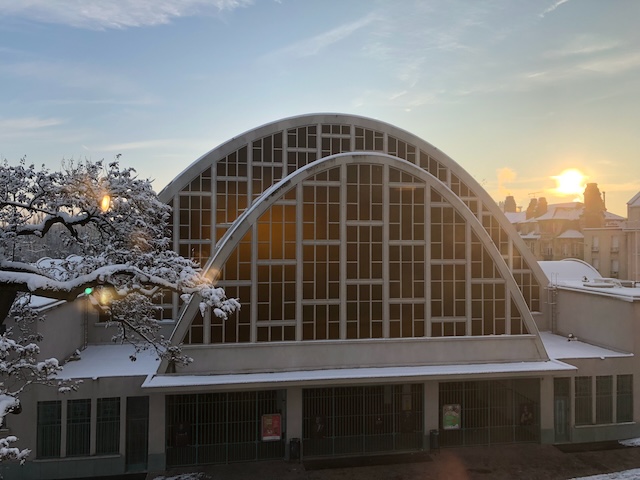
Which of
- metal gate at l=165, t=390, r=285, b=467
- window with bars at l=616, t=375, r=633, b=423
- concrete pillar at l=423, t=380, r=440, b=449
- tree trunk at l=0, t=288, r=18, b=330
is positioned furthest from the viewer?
window with bars at l=616, t=375, r=633, b=423

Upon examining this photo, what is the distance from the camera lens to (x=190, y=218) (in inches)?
1101

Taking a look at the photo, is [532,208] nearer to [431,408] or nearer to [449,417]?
[449,417]

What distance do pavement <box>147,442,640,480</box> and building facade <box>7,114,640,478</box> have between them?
2.37ft

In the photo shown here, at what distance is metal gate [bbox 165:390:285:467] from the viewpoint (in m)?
21.2

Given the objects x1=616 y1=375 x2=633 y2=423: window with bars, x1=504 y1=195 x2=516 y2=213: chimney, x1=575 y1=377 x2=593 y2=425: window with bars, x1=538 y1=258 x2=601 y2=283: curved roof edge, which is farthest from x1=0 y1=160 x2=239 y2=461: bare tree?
x1=504 y1=195 x2=516 y2=213: chimney

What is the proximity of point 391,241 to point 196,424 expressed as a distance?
41.2ft

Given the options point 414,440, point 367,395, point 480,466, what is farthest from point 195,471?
point 480,466

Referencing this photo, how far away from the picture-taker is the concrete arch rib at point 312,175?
21.4 m

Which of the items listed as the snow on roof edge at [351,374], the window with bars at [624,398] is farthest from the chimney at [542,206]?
the snow on roof edge at [351,374]

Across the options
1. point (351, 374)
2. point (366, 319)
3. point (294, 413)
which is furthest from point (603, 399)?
point (294, 413)

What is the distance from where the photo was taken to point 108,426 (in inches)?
807

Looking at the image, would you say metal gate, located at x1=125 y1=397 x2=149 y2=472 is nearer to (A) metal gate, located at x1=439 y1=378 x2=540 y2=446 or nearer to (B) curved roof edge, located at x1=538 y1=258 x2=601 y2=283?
(A) metal gate, located at x1=439 y1=378 x2=540 y2=446

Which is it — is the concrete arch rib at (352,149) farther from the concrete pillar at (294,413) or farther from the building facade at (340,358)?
the concrete pillar at (294,413)

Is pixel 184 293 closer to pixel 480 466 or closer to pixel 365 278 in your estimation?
pixel 365 278
